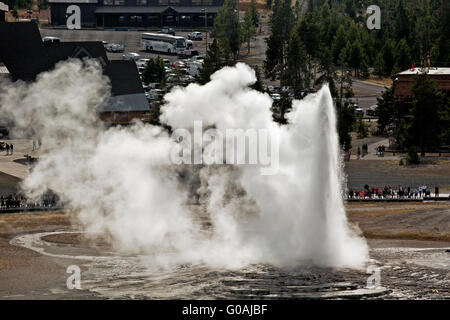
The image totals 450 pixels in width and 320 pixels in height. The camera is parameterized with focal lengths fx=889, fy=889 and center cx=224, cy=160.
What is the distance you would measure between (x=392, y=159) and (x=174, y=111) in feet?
154

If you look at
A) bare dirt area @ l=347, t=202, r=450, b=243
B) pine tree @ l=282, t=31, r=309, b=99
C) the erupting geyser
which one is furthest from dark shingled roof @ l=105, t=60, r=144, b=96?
bare dirt area @ l=347, t=202, r=450, b=243

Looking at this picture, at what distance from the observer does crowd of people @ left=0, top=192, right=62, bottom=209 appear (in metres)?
95.6

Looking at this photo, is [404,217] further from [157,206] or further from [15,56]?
[15,56]

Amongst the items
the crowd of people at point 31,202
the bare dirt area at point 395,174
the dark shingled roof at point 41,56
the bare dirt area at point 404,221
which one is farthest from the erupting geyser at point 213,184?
the dark shingled roof at point 41,56

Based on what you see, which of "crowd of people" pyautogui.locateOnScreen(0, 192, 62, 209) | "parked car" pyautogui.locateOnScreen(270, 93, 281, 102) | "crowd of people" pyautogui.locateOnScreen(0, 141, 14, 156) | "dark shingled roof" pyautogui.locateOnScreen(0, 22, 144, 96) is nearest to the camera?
"crowd of people" pyautogui.locateOnScreen(0, 192, 62, 209)

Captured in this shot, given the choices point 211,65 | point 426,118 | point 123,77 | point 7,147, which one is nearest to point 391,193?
point 426,118

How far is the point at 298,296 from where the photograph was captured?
194ft

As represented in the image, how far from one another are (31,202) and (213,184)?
24946 millimetres
